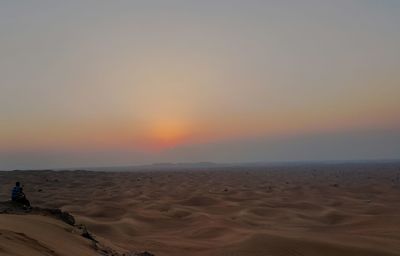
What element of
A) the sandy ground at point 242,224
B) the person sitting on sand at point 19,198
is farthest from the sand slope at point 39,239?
the person sitting on sand at point 19,198

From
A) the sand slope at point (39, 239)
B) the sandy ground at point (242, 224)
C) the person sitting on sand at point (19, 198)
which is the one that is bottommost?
the sandy ground at point (242, 224)

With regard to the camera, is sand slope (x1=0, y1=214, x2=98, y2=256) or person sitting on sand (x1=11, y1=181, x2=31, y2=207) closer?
sand slope (x1=0, y1=214, x2=98, y2=256)

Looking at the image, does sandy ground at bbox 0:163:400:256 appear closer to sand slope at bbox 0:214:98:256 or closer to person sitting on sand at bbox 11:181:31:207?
sand slope at bbox 0:214:98:256

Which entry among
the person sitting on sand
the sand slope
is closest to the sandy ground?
the sand slope

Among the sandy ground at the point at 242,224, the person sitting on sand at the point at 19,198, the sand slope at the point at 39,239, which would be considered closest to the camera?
the sand slope at the point at 39,239

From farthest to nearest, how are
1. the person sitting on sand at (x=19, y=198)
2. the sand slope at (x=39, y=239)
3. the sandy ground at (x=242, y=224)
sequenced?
the sandy ground at (x=242, y=224), the person sitting on sand at (x=19, y=198), the sand slope at (x=39, y=239)

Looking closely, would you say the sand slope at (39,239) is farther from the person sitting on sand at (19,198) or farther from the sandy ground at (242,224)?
the person sitting on sand at (19,198)

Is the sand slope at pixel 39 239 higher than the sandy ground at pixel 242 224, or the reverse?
the sand slope at pixel 39 239

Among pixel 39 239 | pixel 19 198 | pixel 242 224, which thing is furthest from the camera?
pixel 242 224

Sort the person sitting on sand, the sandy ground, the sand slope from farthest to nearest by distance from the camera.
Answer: the sandy ground → the person sitting on sand → the sand slope

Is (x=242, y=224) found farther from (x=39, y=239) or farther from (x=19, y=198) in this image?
(x=39, y=239)

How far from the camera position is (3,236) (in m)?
6.01

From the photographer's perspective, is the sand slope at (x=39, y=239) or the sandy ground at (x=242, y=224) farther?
the sandy ground at (x=242, y=224)

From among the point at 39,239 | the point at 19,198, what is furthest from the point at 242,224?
the point at 39,239
